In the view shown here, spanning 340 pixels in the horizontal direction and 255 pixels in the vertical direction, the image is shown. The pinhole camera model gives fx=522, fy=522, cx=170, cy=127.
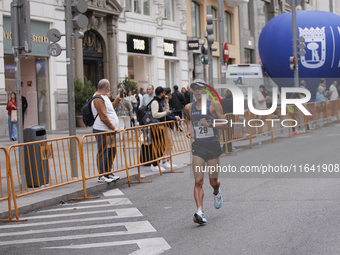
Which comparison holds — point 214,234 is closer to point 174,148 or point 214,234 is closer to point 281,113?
point 174,148

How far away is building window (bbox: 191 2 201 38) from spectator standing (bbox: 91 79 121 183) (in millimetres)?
23034

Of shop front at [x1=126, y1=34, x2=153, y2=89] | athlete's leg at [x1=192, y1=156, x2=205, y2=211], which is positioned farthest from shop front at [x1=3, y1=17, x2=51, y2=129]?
athlete's leg at [x1=192, y1=156, x2=205, y2=211]

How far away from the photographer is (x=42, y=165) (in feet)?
28.2

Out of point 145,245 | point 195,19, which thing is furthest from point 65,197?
point 195,19

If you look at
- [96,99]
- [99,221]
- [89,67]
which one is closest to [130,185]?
[96,99]

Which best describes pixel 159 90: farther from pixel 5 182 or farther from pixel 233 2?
pixel 233 2

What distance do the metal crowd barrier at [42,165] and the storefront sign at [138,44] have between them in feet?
56.3

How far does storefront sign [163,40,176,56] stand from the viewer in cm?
2895

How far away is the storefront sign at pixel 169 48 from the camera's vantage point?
2895 cm

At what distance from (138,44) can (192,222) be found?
2088cm

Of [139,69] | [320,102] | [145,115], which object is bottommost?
[145,115]

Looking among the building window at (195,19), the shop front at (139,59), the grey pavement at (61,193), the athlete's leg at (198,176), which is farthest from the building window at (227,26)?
the athlete's leg at (198,176)

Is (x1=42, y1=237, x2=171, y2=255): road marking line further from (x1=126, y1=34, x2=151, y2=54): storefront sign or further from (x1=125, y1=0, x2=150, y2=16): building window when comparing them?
(x1=125, y1=0, x2=150, y2=16): building window

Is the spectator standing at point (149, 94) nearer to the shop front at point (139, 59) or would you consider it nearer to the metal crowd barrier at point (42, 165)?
the metal crowd barrier at point (42, 165)
